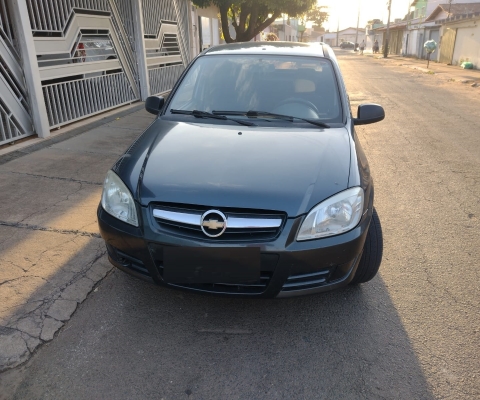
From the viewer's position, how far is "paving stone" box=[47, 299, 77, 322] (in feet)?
8.90

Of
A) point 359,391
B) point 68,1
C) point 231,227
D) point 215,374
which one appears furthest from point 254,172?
point 68,1

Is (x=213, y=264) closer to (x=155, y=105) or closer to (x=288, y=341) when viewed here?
(x=288, y=341)

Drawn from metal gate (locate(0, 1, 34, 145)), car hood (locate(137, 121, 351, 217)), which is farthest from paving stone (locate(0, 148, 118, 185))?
car hood (locate(137, 121, 351, 217))

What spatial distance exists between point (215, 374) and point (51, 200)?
298 centimetres

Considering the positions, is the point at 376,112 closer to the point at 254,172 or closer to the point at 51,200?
the point at 254,172

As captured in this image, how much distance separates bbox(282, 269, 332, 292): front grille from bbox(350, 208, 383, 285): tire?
1.64 feet

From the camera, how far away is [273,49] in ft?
13.6

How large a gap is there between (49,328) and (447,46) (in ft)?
108

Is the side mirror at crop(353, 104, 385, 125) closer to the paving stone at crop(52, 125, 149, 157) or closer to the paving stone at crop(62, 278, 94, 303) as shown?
the paving stone at crop(62, 278, 94, 303)

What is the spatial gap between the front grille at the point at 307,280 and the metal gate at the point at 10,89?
5.34 metres

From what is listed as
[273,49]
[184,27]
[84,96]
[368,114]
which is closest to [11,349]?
[368,114]

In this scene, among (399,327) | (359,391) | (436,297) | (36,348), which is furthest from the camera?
(436,297)

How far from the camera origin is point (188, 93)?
12.5ft

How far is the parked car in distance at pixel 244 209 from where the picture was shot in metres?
2.28
